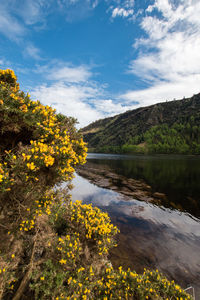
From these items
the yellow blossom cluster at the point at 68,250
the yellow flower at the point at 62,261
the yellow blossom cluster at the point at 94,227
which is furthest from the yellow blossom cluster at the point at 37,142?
the yellow flower at the point at 62,261

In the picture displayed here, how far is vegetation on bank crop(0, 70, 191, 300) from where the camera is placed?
4.59 meters

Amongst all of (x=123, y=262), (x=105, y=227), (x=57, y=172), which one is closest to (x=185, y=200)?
(x=123, y=262)

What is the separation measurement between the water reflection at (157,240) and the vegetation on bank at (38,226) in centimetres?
346

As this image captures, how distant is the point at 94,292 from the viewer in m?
5.45

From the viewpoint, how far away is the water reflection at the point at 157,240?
28.0 ft

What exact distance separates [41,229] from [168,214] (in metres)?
14.2

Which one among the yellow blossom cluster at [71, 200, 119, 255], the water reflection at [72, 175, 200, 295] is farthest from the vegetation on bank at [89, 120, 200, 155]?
the yellow blossom cluster at [71, 200, 119, 255]

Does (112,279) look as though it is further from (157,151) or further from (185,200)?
(157,151)

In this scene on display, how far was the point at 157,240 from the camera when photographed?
11.2m

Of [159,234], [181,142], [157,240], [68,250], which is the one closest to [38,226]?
[68,250]

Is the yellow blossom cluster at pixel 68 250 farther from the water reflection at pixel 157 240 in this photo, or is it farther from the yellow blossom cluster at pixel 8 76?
the yellow blossom cluster at pixel 8 76

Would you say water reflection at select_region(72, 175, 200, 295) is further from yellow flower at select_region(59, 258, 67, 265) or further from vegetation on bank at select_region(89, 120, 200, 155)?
vegetation on bank at select_region(89, 120, 200, 155)

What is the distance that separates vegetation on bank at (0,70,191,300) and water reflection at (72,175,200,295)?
3.46m

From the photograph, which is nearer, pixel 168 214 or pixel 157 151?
pixel 168 214
